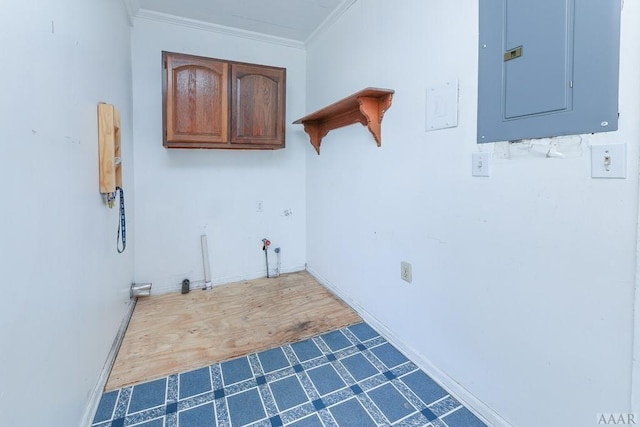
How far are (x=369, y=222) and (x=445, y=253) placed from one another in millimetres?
725

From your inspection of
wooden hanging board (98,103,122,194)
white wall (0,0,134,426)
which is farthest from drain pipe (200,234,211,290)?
wooden hanging board (98,103,122,194)

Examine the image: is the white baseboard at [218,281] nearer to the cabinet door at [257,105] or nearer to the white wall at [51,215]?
the white wall at [51,215]

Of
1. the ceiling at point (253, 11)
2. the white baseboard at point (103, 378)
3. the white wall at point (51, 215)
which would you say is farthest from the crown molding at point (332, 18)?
the white baseboard at point (103, 378)

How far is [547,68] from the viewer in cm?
110

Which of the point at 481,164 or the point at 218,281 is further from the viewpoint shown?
the point at 218,281

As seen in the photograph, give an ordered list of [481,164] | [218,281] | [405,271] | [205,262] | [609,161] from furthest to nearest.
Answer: [218,281] → [205,262] → [405,271] → [481,164] → [609,161]

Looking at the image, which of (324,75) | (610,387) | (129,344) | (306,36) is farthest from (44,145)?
(306,36)

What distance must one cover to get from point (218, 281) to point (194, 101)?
1703 mm

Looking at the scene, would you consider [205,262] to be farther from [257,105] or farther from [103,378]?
[257,105]

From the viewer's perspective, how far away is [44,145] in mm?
1019

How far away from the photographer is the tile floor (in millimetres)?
1424

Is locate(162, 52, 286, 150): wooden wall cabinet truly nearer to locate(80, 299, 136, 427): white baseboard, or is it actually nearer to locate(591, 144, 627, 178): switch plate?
locate(80, 299, 136, 427): white baseboard

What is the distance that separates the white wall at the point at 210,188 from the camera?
2678 mm

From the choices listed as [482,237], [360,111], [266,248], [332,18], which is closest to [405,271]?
[482,237]
